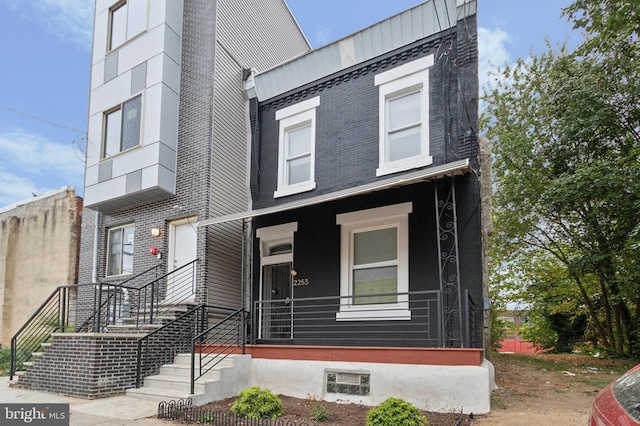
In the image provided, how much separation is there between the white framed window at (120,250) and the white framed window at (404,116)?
676 cm

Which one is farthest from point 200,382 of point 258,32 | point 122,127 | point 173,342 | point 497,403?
point 258,32

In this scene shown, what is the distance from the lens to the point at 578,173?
38.0 feet

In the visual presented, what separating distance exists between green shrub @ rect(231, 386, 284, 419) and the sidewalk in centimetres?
100

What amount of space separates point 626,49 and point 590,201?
4.00 m

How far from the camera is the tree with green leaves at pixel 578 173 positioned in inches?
444

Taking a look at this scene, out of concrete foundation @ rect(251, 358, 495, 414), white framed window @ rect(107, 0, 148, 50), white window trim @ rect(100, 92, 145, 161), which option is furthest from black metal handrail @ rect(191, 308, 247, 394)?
white framed window @ rect(107, 0, 148, 50)

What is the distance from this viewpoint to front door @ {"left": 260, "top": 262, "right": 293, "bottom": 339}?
10812 millimetres

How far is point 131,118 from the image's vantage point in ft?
40.0

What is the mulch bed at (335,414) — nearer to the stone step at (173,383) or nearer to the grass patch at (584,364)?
the stone step at (173,383)

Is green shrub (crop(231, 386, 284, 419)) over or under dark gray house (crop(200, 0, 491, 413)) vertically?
under

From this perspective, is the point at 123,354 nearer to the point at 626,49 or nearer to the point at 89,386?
the point at 89,386

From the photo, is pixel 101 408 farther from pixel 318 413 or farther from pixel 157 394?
pixel 318 413

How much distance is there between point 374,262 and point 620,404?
6799 mm

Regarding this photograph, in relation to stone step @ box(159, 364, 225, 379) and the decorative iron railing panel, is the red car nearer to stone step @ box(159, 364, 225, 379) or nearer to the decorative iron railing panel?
the decorative iron railing panel
